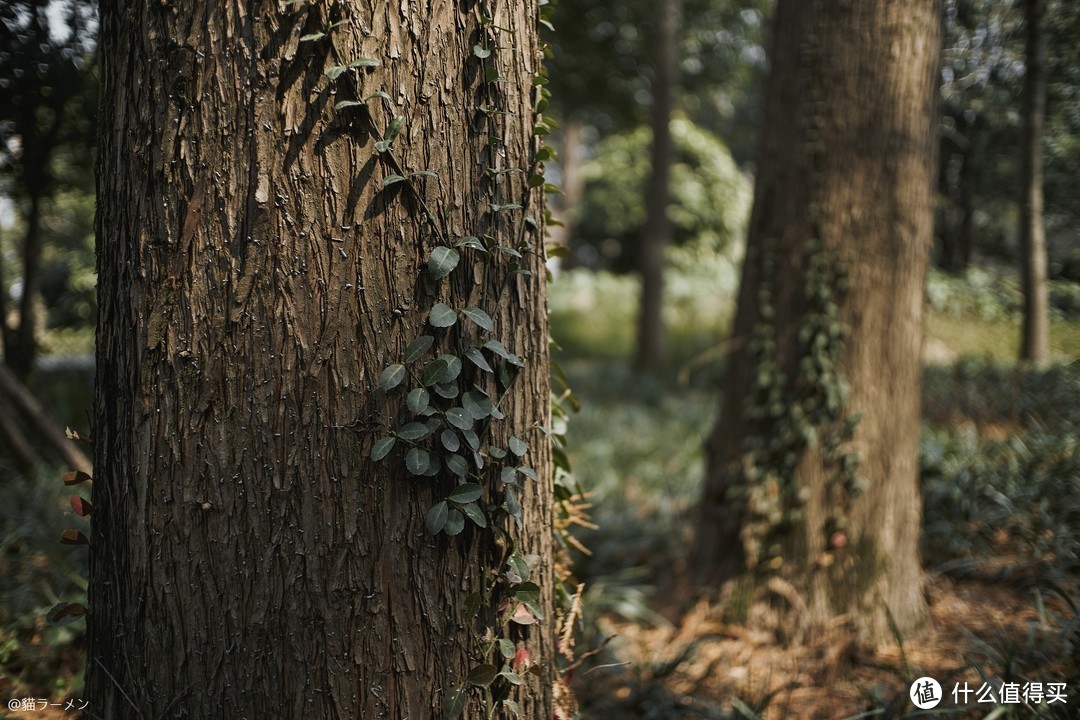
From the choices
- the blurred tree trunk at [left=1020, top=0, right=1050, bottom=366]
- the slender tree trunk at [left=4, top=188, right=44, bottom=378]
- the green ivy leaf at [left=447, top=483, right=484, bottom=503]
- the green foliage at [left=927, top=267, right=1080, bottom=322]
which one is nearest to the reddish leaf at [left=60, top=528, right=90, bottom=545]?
the green ivy leaf at [left=447, top=483, right=484, bottom=503]

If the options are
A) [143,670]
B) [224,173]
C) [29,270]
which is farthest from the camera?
[29,270]

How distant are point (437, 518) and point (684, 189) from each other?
53.9 feet

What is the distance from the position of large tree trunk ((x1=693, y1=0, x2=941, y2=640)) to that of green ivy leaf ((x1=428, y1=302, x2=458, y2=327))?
6.77ft

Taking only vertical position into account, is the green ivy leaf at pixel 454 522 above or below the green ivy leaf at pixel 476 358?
below

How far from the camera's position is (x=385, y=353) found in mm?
1429

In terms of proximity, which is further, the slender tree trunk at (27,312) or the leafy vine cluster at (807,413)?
the slender tree trunk at (27,312)

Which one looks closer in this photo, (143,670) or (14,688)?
(143,670)

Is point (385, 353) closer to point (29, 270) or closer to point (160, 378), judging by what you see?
point (160, 378)

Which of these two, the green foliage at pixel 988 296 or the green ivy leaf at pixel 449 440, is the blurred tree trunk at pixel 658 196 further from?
the green ivy leaf at pixel 449 440

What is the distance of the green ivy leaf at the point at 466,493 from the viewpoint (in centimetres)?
148

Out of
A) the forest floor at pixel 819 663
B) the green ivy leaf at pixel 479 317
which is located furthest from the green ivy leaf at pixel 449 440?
the forest floor at pixel 819 663

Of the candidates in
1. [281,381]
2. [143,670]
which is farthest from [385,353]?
[143,670]

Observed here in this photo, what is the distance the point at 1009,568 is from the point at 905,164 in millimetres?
1894

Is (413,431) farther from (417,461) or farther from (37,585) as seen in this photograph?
(37,585)
